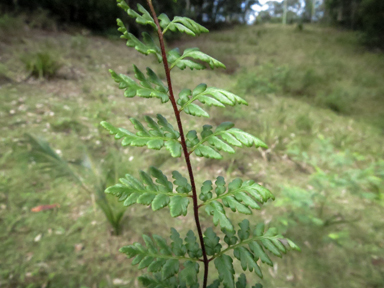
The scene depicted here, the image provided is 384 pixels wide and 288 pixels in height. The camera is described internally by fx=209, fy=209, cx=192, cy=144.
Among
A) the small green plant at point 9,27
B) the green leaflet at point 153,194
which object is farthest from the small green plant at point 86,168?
the small green plant at point 9,27

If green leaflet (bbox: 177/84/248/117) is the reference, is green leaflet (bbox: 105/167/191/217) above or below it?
below

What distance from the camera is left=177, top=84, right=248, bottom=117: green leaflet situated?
1.87ft

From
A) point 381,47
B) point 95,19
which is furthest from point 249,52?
point 95,19

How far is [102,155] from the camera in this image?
103 inches

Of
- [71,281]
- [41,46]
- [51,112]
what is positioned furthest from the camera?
[41,46]

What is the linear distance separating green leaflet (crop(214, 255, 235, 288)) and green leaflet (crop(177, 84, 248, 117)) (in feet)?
1.62

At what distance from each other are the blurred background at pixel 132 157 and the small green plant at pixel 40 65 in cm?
2

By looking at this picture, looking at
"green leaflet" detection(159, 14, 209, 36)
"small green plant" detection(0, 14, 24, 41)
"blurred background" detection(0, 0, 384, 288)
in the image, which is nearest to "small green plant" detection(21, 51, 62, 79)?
"blurred background" detection(0, 0, 384, 288)

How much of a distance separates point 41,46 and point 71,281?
533cm

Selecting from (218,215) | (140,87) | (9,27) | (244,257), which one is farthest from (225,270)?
(9,27)

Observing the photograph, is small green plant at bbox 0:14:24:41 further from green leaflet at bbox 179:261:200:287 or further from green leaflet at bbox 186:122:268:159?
green leaflet at bbox 179:261:200:287

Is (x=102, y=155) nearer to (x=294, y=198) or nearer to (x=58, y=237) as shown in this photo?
(x=58, y=237)

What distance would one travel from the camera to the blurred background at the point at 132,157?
160 centimetres

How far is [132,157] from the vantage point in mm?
2607
